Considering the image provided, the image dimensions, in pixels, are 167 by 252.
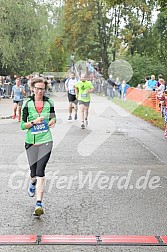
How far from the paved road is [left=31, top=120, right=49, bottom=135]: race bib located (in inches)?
38.6

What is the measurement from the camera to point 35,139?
269 inches

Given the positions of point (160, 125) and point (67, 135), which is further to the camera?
point (160, 125)

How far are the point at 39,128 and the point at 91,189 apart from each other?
1.70m

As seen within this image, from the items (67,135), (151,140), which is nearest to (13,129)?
(67,135)

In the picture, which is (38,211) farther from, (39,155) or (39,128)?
(39,128)

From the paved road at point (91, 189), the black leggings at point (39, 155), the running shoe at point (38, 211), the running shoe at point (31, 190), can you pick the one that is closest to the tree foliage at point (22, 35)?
the paved road at point (91, 189)

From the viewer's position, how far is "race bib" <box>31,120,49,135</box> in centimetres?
675

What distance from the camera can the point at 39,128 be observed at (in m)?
6.78

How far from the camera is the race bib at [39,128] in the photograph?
22.2ft

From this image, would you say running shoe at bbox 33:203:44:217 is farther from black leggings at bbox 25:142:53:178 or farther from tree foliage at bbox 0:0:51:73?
tree foliage at bbox 0:0:51:73

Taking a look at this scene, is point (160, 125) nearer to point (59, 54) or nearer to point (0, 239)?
point (0, 239)

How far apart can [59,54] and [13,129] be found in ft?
175

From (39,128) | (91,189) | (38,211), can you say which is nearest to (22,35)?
(91,189)

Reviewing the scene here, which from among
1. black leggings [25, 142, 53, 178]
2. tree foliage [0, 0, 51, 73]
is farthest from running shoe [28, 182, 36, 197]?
tree foliage [0, 0, 51, 73]
